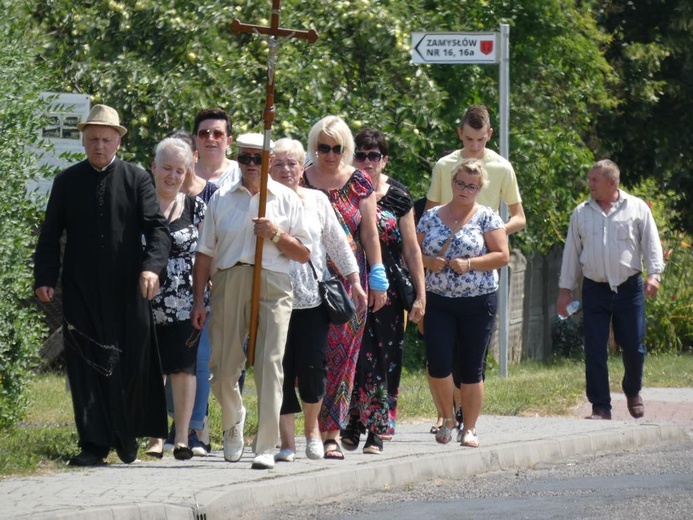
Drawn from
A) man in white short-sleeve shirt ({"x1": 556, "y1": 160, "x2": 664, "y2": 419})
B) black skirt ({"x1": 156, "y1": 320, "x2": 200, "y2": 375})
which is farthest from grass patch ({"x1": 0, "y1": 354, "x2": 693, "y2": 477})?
black skirt ({"x1": 156, "y1": 320, "x2": 200, "y2": 375})

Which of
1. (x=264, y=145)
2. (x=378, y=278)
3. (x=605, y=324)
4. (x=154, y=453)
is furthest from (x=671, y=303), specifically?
(x=264, y=145)

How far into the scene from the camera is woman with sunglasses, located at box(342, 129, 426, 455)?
32.2 feet

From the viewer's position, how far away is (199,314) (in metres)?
8.98

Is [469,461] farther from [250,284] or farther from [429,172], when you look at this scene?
[429,172]

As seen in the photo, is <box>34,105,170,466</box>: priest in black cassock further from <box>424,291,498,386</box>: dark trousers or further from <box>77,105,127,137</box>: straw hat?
<box>424,291,498,386</box>: dark trousers

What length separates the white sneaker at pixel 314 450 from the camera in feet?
30.2

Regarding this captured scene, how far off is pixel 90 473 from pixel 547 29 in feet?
35.6

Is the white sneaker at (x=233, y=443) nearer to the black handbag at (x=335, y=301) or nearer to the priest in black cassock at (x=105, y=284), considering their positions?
the priest in black cassock at (x=105, y=284)

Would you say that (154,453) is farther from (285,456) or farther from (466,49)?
(466,49)

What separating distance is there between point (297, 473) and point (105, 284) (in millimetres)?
1505

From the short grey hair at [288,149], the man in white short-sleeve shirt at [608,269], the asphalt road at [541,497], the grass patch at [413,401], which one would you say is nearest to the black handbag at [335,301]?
the short grey hair at [288,149]

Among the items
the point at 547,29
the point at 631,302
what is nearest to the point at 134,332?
the point at 631,302

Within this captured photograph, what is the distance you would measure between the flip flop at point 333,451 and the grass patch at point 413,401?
975 mm

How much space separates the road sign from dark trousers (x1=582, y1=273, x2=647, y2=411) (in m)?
2.41
